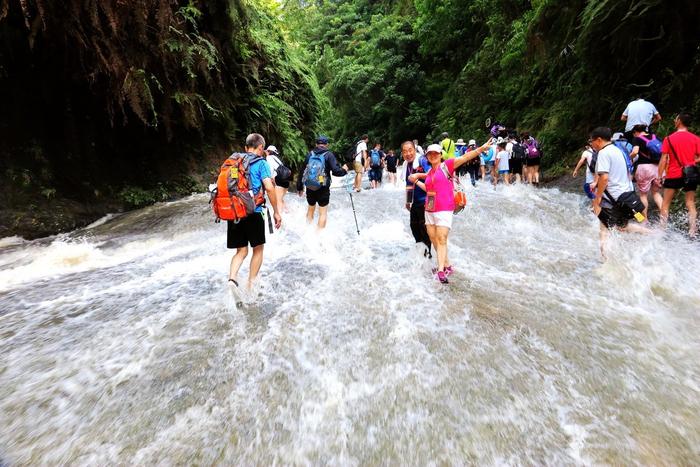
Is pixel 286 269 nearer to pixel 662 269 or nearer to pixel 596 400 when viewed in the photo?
pixel 596 400

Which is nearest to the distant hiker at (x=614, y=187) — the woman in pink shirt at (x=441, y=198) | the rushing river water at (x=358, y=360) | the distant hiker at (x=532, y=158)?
the rushing river water at (x=358, y=360)

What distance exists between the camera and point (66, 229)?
800cm

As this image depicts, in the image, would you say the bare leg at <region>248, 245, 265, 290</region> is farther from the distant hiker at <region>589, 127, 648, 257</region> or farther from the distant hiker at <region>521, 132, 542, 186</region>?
the distant hiker at <region>521, 132, 542, 186</region>

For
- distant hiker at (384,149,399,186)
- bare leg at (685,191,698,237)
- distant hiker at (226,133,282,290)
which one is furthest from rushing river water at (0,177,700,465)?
distant hiker at (384,149,399,186)

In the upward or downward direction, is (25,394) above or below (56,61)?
below

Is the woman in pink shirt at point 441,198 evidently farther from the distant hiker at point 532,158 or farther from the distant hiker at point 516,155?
the distant hiker at point 516,155

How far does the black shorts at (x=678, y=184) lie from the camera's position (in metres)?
6.16

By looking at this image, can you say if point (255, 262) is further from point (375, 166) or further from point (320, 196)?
point (375, 166)

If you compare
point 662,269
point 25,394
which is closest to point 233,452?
point 25,394

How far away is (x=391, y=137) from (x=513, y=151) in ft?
64.2

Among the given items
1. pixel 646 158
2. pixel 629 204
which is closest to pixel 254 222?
pixel 629 204

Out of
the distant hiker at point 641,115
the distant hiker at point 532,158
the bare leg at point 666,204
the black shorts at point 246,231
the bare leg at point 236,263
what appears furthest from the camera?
the distant hiker at point 532,158

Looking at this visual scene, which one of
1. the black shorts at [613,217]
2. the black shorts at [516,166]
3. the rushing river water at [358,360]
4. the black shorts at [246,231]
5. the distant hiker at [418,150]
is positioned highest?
the distant hiker at [418,150]

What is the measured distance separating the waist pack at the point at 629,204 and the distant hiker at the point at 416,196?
2499mm
